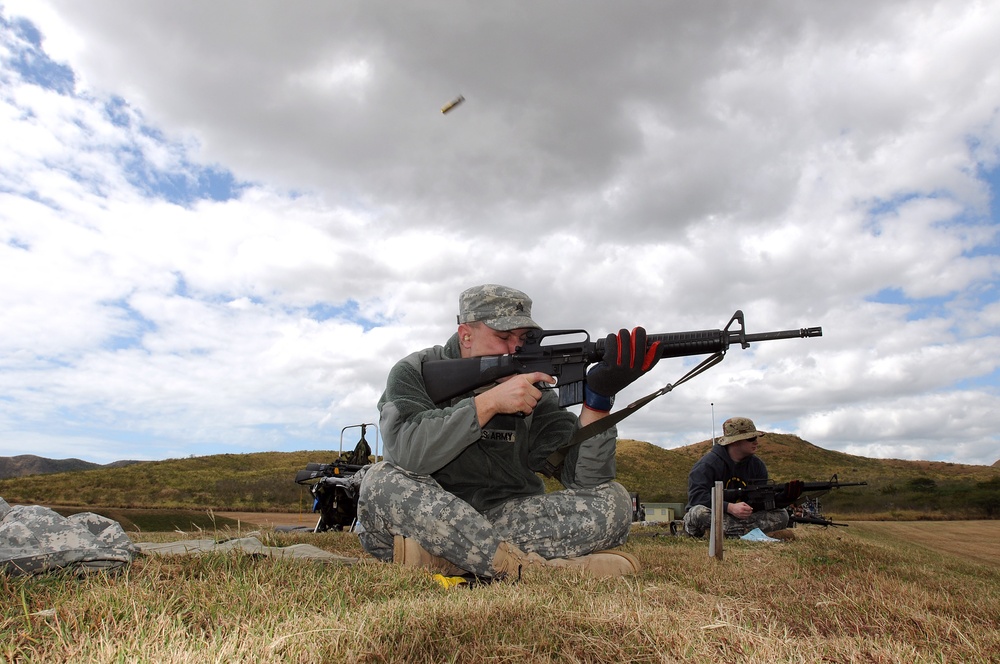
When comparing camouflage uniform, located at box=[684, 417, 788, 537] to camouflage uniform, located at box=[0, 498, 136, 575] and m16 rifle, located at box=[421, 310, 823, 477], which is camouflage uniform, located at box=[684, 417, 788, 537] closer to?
m16 rifle, located at box=[421, 310, 823, 477]

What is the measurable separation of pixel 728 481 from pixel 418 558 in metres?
6.76

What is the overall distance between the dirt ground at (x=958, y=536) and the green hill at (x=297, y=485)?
8.03 ft

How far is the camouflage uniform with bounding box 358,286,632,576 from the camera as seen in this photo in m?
4.17

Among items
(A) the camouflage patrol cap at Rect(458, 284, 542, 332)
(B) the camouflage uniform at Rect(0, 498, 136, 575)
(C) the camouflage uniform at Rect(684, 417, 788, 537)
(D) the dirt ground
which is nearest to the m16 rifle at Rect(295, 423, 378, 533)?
(C) the camouflage uniform at Rect(684, 417, 788, 537)

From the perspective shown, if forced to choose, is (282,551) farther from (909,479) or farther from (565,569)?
(909,479)

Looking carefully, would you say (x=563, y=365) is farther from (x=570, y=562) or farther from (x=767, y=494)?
(x=767, y=494)

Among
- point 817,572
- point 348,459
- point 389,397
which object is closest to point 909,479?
point 348,459

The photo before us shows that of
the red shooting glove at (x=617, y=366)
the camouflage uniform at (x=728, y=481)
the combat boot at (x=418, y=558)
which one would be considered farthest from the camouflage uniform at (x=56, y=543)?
the camouflage uniform at (x=728, y=481)

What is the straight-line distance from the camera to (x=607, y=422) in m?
4.95

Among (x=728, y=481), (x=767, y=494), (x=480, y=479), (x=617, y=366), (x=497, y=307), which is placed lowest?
(x=767, y=494)

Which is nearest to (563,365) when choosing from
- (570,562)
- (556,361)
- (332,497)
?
(556,361)

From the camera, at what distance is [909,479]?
29078mm

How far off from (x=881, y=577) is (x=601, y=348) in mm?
2380

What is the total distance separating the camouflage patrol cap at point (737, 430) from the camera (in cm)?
959
